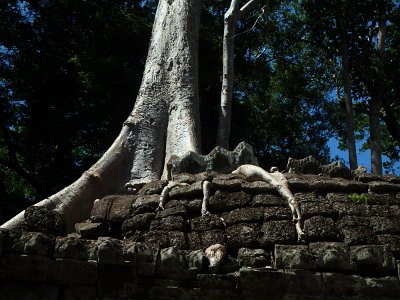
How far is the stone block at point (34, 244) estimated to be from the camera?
12.7 ft

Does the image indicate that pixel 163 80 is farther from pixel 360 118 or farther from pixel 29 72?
pixel 360 118

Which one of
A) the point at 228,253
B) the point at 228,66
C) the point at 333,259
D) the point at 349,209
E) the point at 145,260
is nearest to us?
the point at 145,260

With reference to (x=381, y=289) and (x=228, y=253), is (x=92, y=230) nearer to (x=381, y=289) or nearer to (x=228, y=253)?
(x=228, y=253)

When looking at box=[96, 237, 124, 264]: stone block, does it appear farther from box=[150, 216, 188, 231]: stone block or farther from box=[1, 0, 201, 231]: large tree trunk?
box=[1, 0, 201, 231]: large tree trunk

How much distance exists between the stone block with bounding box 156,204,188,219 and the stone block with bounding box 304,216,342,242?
3.35 ft

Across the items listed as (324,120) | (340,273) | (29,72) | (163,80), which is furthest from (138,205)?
(324,120)

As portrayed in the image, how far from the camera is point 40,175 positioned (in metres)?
13.3

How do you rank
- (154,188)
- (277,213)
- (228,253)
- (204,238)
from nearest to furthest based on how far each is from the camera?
(228,253), (204,238), (277,213), (154,188)

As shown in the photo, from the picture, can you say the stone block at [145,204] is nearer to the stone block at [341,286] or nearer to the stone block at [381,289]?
the stone block at [341,286]

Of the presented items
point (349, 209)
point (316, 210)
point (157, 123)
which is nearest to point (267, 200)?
point (316, 210)

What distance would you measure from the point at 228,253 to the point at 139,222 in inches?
39.2

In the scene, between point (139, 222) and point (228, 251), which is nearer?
point (228, 251)

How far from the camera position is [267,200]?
5.19 metres

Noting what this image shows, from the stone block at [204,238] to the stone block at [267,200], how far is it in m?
0.46
